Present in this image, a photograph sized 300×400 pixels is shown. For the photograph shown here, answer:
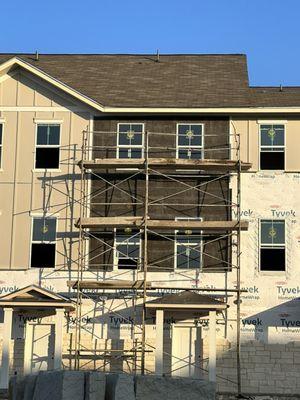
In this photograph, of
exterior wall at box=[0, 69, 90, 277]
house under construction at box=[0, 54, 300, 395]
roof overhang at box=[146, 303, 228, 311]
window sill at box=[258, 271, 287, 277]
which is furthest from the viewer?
exterior wall at box=[0, 69, 90, 277]

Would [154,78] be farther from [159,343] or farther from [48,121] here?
[159,343]

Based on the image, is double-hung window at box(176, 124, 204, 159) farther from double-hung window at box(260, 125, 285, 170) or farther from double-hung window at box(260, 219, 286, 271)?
double-hung window at box(260, 219, 286, 271)

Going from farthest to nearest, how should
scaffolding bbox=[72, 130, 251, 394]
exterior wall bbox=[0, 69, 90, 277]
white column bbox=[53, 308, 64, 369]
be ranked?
exterior wall bbox=[0, 69, 90, 277], scaffolding bbox=[72, 130, 251, 394], white column bbox=[53, 308, 64, 369]

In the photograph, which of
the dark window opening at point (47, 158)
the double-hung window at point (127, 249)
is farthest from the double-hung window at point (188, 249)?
the dark window opening at point (47, 158)

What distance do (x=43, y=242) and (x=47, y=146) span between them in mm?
3430

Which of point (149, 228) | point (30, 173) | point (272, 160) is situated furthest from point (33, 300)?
point (272, 160)

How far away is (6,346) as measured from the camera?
78.4 feet

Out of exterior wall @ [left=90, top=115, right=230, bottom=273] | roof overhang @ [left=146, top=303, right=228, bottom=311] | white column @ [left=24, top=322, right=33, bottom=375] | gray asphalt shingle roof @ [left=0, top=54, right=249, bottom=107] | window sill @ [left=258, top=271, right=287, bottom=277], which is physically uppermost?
gray asphalt shingle roof @ [left=0, top=54, right=249, bottom=107]

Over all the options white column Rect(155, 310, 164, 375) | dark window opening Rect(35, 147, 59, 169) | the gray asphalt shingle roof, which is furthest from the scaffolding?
the gray asphalt shingle roof

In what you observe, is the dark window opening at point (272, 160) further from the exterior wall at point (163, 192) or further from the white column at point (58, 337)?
the white column at point (58, 337)

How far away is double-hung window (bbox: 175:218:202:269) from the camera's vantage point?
2677 cm

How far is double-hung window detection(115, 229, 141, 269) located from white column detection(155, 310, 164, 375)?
301 centimetres

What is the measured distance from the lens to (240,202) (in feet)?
88.3

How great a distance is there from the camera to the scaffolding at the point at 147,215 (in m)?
25.4
